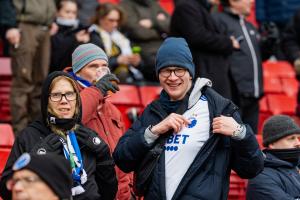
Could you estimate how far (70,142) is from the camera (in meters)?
6.73

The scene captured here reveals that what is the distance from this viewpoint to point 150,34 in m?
12.7

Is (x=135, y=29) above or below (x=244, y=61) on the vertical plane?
above

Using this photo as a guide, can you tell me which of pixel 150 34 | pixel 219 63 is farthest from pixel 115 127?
pixel 150 34

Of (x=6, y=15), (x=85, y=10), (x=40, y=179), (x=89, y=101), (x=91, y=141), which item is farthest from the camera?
(x=85, y=10)

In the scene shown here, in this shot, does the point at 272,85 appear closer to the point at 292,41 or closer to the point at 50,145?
the point at 292,41

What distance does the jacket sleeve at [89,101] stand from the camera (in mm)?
7355

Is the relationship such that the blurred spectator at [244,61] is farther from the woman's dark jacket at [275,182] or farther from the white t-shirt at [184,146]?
the white t-shirt at [184,146]

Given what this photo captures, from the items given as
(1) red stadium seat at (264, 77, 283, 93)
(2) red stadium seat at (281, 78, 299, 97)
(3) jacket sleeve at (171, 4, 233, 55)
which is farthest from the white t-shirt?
(2) red stadium seat at (281, 78, 299, 97)

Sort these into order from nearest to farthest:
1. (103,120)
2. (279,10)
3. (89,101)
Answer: (89,101), (103,120), (279,10)

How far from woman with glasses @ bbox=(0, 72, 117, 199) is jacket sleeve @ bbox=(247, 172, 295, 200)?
50.2 inches

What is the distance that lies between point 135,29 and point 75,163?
19.9 feet

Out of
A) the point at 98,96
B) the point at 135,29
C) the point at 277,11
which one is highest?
the point at 277,11

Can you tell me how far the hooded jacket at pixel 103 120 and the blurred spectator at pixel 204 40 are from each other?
2.47 meters

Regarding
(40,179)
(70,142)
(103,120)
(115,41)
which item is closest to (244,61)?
(115,41)
